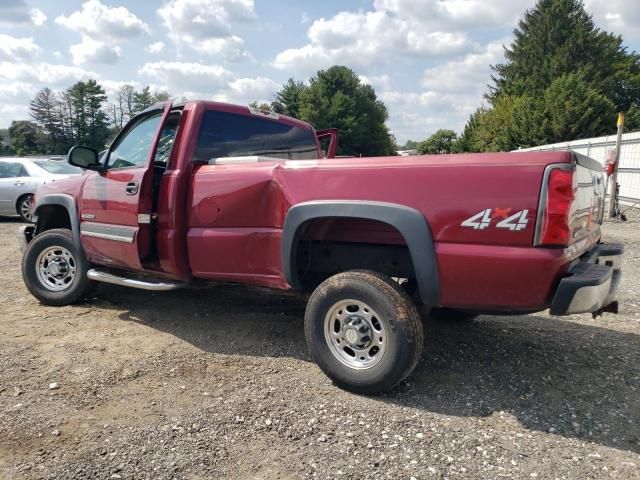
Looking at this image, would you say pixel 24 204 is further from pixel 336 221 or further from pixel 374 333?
pixel 374 333

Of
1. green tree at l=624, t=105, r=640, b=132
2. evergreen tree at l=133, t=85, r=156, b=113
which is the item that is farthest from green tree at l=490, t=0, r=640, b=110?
evergreen tree at l=133, t=85, r=156, b=113

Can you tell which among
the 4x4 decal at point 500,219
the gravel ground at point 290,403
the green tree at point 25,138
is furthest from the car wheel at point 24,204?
the green tree at point 25,138

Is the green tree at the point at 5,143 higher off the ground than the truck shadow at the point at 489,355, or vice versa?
the green tree at the point at 5,143

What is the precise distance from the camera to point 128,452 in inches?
109

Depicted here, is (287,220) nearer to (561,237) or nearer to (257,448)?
(257,448)

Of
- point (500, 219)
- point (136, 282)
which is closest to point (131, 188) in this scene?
point (136, 282)

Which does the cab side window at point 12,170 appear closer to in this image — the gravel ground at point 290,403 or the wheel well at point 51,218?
the wheel well at point 51,218

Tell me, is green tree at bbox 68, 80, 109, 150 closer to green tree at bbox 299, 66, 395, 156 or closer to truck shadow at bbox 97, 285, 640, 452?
green tree at bbox 299, 66, 395, 156

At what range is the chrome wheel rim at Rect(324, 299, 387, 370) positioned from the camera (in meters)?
3.37

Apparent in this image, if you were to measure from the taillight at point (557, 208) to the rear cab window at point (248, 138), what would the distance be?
265 centimetres

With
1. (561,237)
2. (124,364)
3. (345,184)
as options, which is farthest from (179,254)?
(561,237)

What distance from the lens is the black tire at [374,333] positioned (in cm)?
321

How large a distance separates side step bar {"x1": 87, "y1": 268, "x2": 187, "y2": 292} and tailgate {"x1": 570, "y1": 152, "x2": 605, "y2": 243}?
2.97 metres

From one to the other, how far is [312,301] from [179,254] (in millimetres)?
1321
